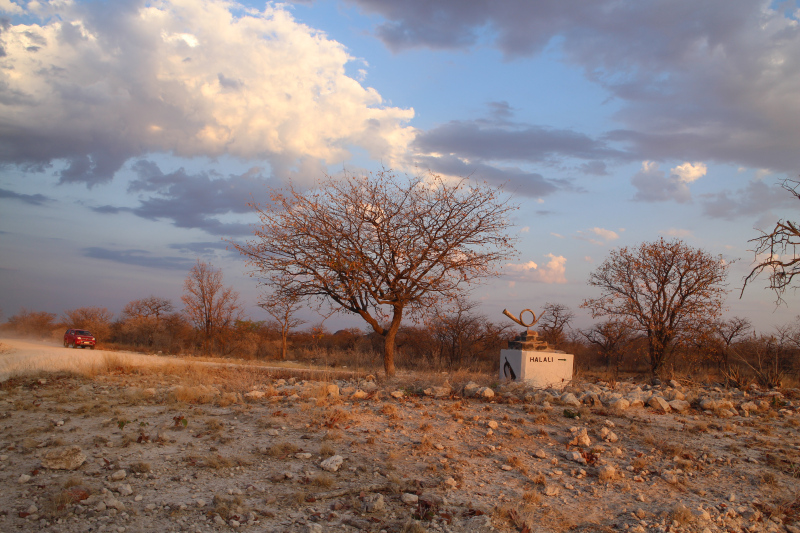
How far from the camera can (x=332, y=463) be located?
18.7 feet

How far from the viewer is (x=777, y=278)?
29.0 feet

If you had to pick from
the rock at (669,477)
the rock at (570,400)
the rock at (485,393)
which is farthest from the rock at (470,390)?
the rock at (669,477)

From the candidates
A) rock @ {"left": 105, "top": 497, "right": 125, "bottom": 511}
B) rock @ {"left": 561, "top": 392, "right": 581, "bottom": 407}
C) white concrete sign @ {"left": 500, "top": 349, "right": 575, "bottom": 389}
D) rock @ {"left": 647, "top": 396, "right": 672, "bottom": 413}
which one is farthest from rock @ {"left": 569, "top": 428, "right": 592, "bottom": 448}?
rock @ {"left": 105, "top": 497, "right": 125, "bottom": 511}

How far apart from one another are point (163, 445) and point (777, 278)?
34.9 feet

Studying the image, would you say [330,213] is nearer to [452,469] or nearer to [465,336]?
[452,469]

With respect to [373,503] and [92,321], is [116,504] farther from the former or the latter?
[92,321]

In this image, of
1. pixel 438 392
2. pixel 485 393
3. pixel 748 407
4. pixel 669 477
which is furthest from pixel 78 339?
pixel 748 407

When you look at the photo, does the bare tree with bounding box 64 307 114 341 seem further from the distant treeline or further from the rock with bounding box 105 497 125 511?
the rock with bounding box 105 497 125 511

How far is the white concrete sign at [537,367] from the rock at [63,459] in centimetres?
927

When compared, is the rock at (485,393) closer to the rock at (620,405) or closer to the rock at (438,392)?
the rock at (438,392)

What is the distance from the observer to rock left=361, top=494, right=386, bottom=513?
4.79m

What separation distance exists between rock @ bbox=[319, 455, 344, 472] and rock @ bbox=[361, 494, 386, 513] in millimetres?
731

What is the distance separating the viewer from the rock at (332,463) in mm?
5652

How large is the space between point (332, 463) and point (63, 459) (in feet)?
10.0
